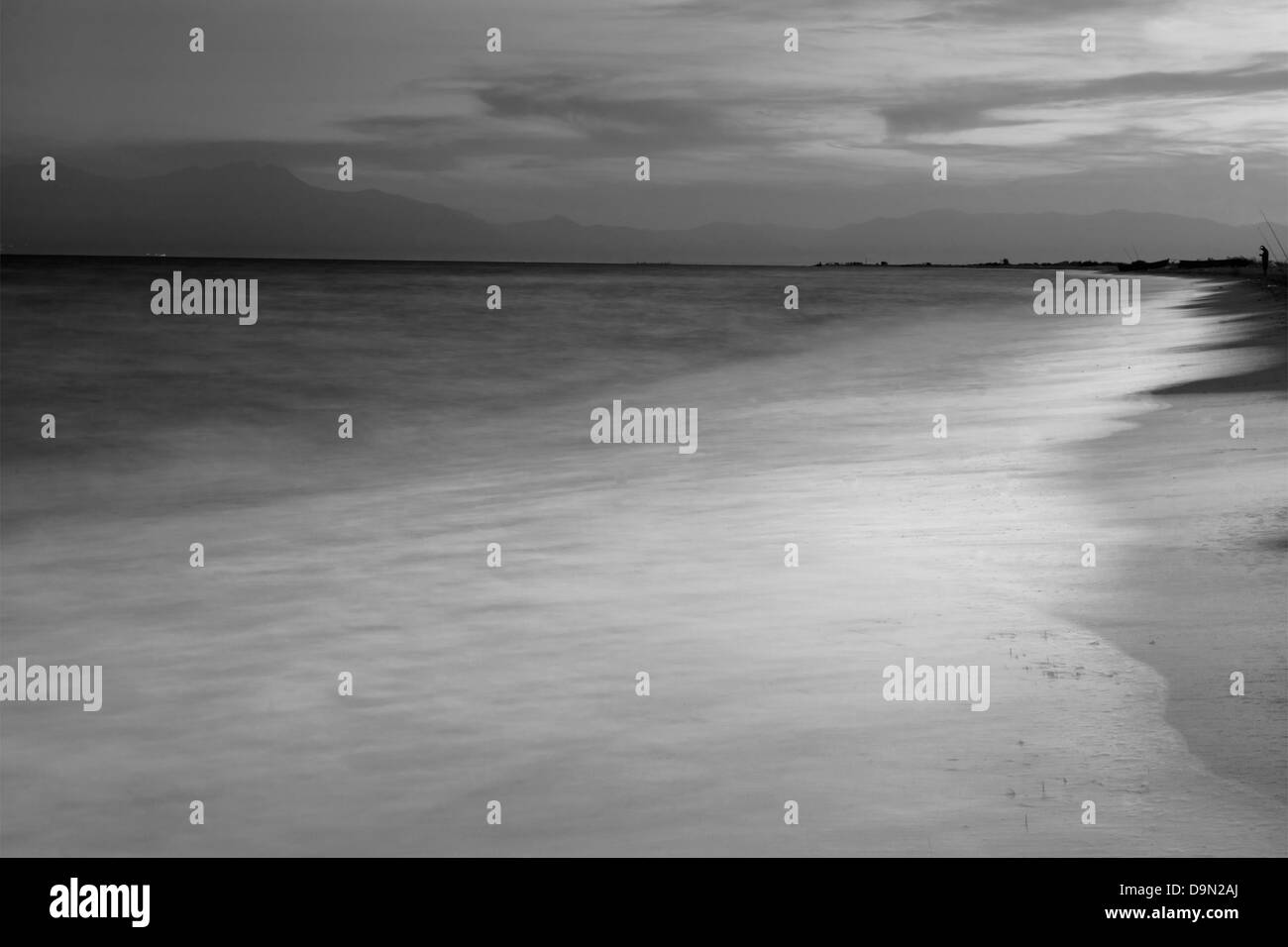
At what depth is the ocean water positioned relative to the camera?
4.97m

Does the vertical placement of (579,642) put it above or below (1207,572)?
below

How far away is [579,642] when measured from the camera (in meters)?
7.07

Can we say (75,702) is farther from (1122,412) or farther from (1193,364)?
(1193,364)

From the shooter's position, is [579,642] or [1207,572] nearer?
[579,642]

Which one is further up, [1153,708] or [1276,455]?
[1276,455]

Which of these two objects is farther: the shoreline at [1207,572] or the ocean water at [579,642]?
the shoreline at [1207,572]

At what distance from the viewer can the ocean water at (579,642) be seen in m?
4.97

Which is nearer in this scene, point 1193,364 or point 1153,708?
point 1153,708

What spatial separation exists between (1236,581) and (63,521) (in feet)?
32.0

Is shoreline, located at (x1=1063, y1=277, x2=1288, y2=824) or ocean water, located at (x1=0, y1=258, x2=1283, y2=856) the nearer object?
ocean water, located at (x1=0, y1=258, x2=1283, y2=856)

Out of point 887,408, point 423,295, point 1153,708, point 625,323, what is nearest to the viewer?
point 1153,708

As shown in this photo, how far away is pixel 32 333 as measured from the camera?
29.2 m
